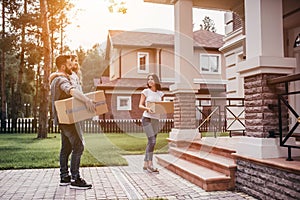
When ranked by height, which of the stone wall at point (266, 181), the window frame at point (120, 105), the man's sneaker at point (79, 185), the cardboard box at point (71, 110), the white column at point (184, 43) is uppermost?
the white column at point (184, 43)

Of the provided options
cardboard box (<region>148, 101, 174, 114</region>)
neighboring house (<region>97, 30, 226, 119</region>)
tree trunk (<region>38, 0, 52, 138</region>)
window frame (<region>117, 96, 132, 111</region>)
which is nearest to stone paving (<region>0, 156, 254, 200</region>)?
cardboard box (<region>148, 101, 174, 114</region>)

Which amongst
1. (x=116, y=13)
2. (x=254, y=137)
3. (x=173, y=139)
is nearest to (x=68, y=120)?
(x=254, y=137)

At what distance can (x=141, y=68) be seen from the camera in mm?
19531

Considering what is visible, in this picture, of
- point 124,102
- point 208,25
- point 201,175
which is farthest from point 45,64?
point 208,25

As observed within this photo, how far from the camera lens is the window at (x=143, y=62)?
19453 mm

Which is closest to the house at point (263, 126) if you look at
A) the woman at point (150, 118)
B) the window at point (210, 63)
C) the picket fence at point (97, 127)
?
the woman at point (150, 118)

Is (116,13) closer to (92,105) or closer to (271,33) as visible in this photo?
(92,105)

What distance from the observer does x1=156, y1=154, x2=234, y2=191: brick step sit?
Answer: 3.88 meters

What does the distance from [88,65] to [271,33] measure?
36452 mm

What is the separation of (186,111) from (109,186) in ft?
8.86

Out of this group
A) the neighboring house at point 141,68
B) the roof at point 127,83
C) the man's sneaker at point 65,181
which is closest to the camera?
the man's sneaker at point 65,181

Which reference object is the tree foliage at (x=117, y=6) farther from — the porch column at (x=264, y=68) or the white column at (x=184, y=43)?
the porch column at (x=264, y=68)

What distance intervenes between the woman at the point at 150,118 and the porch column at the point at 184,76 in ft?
3.93

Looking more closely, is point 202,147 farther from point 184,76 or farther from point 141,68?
point 141,68
